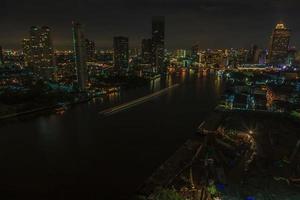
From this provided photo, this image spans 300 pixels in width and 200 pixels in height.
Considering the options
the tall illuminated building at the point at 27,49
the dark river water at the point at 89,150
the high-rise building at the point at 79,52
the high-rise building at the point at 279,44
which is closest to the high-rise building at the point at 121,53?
the tall illuminated building at the point at 27,49

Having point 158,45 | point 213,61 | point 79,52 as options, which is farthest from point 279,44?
point 79,52

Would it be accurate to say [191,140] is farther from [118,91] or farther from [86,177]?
[118,91]

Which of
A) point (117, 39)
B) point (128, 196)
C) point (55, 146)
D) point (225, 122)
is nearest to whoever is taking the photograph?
point (128, 196)

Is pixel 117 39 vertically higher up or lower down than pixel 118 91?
higher up

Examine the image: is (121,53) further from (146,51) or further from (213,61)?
(213,61)

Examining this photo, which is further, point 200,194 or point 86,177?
point 86,177

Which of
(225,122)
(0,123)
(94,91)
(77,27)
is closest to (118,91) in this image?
(94,91)
